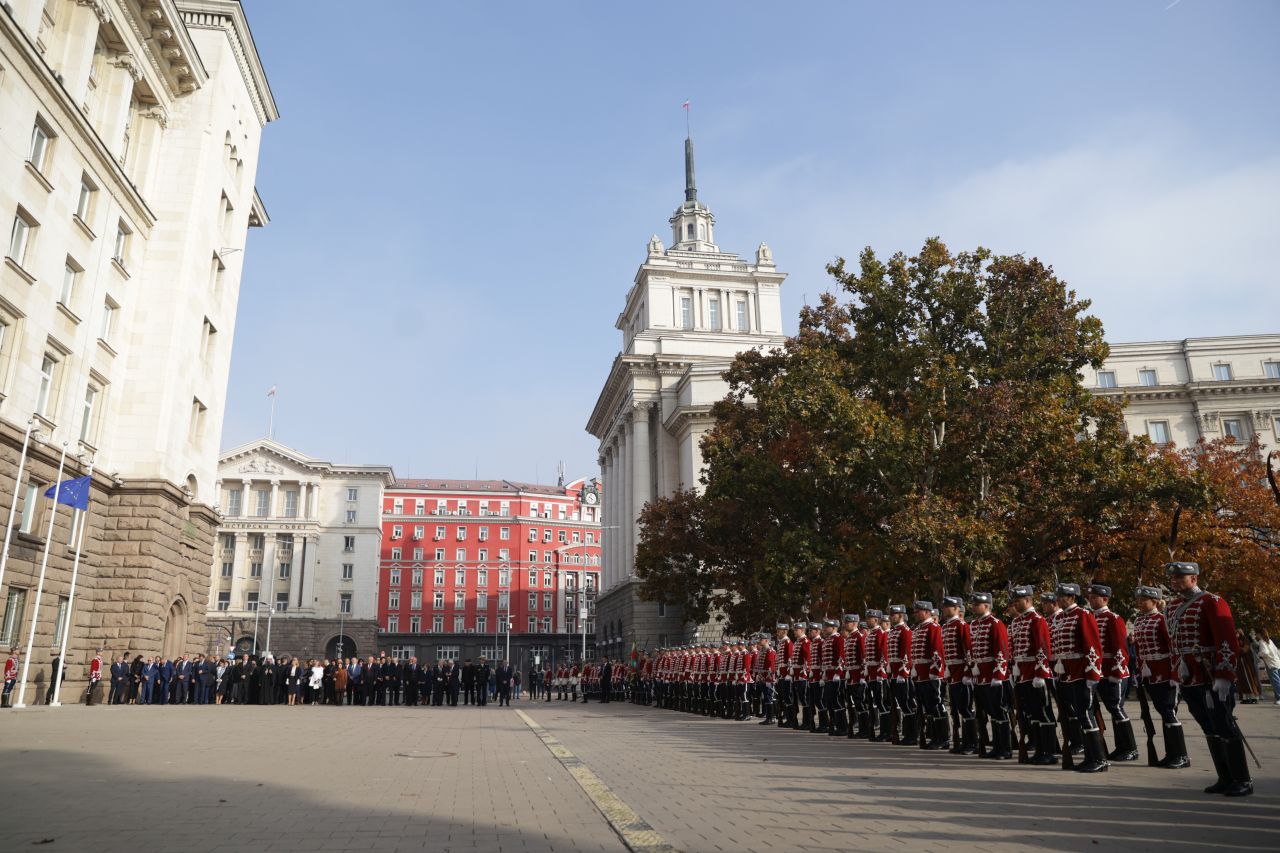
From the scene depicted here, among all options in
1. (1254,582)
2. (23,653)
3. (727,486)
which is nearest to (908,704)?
(727,486)

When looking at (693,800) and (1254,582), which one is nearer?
(693,800)

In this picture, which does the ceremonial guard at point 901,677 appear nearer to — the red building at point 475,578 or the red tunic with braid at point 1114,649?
the red tunic with braid at point 1114,649

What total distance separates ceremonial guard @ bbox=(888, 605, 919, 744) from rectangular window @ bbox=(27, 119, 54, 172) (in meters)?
25.5

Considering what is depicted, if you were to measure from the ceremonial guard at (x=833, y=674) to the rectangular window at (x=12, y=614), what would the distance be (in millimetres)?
21566

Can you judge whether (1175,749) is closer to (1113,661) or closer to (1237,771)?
(1113,661)

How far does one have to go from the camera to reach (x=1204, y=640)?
941 centimetres

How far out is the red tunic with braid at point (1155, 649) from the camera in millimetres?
10773

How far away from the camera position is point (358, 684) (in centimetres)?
3678

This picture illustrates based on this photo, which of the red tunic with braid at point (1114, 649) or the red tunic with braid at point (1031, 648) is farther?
the red tunic with braid at point (1031, 648)

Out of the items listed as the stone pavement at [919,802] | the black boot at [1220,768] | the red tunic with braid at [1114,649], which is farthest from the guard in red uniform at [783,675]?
the black boot at [1220,768]

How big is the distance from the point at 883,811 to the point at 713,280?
221 ft

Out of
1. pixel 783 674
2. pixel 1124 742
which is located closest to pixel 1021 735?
pixel 1124 742

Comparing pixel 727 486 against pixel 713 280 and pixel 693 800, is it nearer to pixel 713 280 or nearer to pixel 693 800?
pixel 693 800

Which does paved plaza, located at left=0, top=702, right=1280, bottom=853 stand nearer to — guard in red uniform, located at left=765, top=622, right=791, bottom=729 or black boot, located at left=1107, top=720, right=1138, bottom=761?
black boot, located at left=1107, top=720, right=1138, bottom=761
